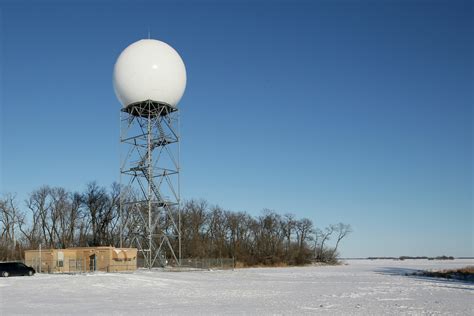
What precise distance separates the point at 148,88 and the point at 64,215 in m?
34.2

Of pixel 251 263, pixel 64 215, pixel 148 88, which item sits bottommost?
pixel 251 263

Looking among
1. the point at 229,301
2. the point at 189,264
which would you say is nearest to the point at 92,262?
the point at 189,264

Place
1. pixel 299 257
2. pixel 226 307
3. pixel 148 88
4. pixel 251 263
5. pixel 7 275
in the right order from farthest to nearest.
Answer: pixel 299 257
pixel 251 263
pixel 148 88
pixel 7 275
pixel 226 307

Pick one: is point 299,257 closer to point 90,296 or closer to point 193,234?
point 193,234

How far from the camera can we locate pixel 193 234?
75.8m

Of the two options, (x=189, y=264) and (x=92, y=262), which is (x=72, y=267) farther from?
(x=189, y=264)

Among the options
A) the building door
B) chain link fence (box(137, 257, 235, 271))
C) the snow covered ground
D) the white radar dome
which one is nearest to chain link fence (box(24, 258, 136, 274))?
the building door

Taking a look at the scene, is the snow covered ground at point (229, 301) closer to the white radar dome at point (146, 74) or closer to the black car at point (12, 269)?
the black car at point (12, 269)

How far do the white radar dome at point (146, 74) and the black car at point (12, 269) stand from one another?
1813 centimetres

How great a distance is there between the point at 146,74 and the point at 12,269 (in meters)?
20.4

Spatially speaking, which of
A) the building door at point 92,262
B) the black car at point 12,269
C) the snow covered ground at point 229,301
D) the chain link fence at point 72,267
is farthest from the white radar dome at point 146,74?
the snow covered ground at point 229,301

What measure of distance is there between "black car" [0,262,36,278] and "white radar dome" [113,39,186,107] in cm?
1813

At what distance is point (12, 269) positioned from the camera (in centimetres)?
3797

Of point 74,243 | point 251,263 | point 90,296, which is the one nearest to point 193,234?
point 251,263
